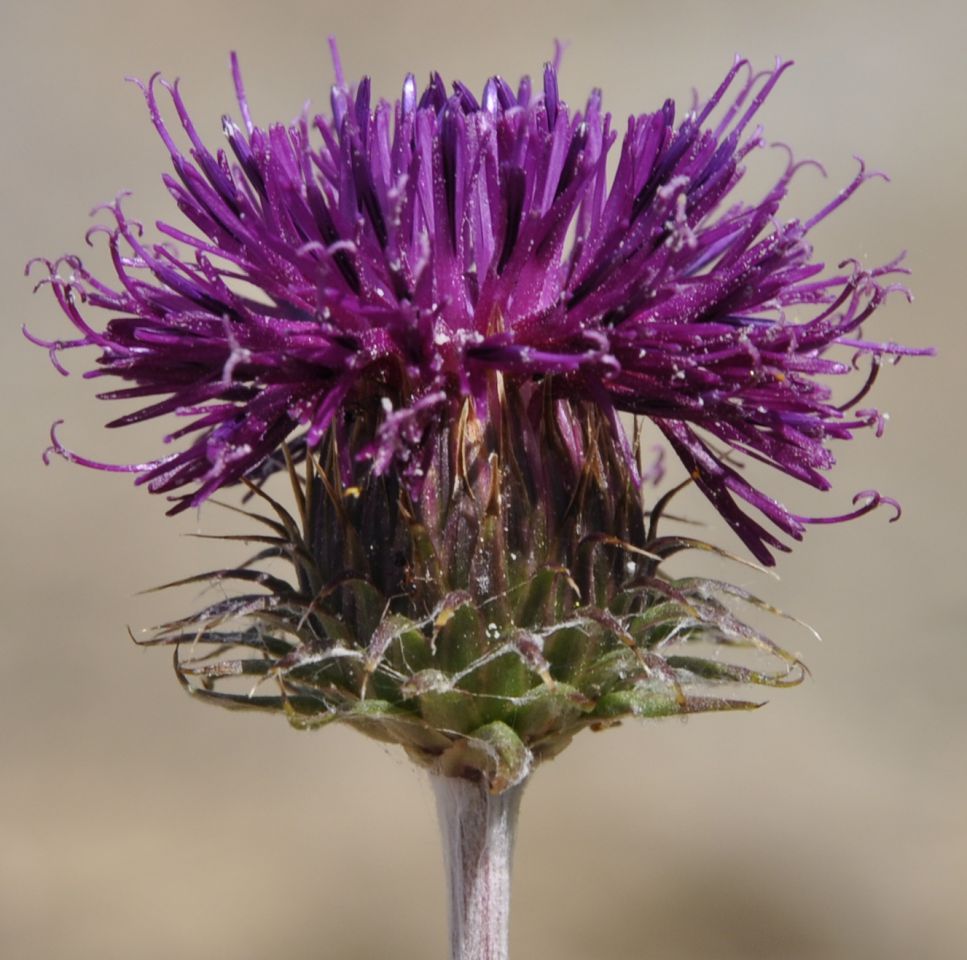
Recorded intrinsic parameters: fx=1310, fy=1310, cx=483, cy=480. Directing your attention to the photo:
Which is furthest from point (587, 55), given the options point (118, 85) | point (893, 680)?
point (893, 680)

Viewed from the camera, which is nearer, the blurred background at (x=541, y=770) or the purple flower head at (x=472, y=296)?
the purple flower head at (x=472, y=296)

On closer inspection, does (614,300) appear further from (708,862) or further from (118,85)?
(118,85)

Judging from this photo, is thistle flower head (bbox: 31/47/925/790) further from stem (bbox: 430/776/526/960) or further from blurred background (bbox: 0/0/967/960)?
blurred background (bbox: 0/0/967/960)

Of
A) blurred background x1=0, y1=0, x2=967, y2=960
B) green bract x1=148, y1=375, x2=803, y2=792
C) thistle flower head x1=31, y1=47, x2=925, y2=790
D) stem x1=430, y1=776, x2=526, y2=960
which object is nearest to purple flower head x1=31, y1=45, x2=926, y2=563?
thistle flower head x1=31, y1=47, x2=925, y2=790

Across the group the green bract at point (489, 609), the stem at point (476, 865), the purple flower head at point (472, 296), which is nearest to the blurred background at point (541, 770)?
the stem at point (476, 865)

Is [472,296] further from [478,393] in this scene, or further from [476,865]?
[476,865]

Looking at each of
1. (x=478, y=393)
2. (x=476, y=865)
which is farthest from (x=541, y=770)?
(x=478, y=393)

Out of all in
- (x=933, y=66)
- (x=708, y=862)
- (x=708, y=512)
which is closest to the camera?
(x=708, y=862)

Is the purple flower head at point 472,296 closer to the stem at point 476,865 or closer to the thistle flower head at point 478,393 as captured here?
the thistle flower head at point 478,393
